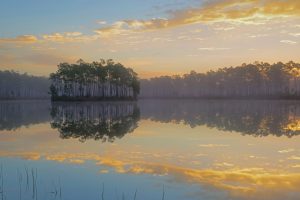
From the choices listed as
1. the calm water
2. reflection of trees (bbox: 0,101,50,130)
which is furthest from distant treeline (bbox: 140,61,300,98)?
the calm water

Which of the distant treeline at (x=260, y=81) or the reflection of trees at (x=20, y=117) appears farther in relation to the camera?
the distant treeline at (x=260, y=81)

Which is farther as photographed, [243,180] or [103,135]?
[103,135]

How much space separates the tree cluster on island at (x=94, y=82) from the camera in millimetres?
109750

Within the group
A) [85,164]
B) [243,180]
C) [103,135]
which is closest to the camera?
[243,180]

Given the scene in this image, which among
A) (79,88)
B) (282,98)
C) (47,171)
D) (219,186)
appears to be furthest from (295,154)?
(282,98)

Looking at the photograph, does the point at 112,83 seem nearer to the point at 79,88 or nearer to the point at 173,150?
the point at 79,88

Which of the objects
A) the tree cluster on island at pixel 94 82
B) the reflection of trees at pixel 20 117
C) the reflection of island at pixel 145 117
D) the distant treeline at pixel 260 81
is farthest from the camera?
the distant treeline at pixel 260 81

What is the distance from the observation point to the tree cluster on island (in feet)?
360

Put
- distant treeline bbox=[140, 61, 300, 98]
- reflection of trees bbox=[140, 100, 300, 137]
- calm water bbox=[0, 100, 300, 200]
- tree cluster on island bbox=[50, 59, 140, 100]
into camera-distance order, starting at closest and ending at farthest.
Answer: calm water bbox=[0, 100, 300, 200], reflection of trees bbox=[140, 100, 300, 137], tree cluster on island bbox=[50, 59, 140, 100], distant treeline bbox=[140, 61, 300, 98]

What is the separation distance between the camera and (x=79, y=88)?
112 meters

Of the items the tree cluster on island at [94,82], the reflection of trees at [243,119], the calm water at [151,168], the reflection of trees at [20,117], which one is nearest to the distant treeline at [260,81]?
the tree cluster on island at [94,82]

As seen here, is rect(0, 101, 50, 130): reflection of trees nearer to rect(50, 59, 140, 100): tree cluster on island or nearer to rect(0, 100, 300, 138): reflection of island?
rect(0, 100, 300, 138): reflection of island

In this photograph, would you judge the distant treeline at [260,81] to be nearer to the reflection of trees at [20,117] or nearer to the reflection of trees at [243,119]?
the reflection of trees at [243,119]

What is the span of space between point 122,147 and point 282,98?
119240 millimetres
